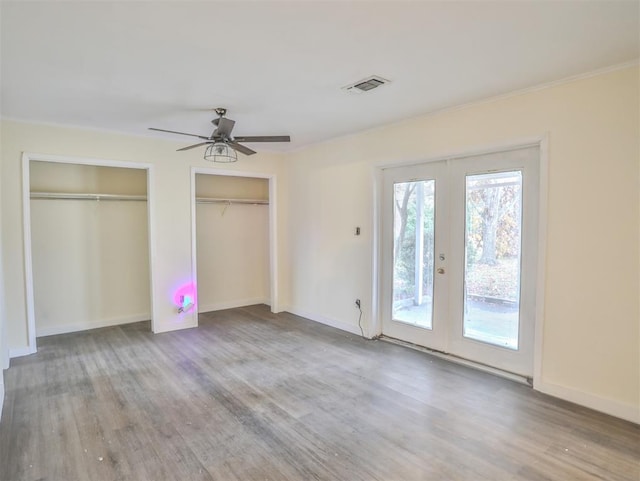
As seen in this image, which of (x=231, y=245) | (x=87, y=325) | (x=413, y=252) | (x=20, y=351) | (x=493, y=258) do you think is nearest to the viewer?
(x=493, y=258)

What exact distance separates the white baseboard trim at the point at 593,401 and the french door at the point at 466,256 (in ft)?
0.78

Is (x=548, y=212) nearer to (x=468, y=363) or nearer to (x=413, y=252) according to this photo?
(x=413, y=252)

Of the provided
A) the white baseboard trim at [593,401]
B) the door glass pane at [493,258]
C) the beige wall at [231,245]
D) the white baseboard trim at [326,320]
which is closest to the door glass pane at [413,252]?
the door glass pane at [493,258]

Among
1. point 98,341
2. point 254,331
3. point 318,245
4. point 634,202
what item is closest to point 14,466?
point 98,341

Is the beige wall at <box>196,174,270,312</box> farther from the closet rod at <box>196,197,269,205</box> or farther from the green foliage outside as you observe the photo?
the green foliage outside

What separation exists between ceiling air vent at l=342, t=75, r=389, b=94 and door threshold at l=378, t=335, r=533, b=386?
280cm

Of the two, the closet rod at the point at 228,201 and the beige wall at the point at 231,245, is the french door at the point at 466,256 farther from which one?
the beige wall at the point at 231,245

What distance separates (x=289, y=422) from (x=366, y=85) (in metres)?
2.74

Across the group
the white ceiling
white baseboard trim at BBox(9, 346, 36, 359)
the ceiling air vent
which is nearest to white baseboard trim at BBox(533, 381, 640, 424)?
the white ceiling

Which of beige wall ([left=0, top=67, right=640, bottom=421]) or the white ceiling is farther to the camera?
beige wall ([left=0, top=67, right=640, bottom=421])

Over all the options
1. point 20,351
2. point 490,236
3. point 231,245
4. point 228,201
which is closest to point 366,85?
point 490,236

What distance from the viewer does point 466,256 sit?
372 centimetres

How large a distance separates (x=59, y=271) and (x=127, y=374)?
2.21 meters

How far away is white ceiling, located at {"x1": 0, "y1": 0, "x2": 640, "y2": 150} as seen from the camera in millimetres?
1991
